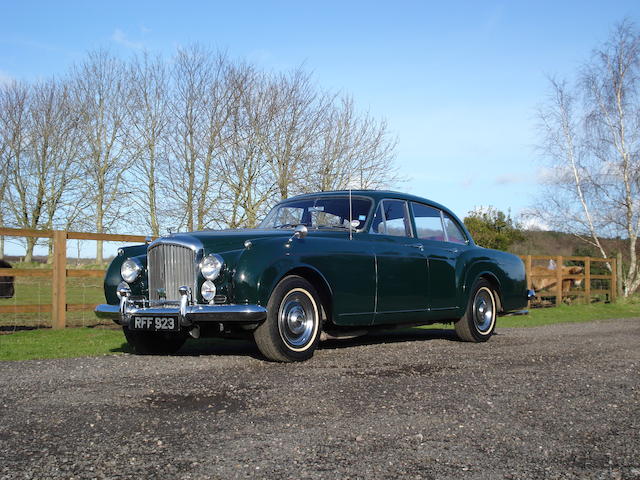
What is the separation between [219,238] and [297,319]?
3.58 feet

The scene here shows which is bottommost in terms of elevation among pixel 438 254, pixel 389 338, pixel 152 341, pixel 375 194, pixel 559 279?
pixel 389 338

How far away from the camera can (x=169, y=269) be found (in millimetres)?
6730

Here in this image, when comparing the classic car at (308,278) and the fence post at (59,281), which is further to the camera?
the fence post at (59,281)

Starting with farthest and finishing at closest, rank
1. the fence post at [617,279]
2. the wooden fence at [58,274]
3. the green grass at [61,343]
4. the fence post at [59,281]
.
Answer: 1. the fence post at [617,279]
2. the fence post at [59,281]
3. the wooden fence at [58,274]
4. the green grass at [61,343]

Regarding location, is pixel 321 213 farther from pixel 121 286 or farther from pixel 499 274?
pixel 499 274

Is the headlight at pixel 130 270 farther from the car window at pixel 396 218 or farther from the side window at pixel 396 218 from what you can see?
the side window at pixel 396 218

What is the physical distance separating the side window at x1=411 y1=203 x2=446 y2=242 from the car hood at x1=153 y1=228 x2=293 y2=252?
7.42ft

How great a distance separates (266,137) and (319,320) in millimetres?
19973

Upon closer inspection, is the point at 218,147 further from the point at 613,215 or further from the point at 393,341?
the point at 393,341

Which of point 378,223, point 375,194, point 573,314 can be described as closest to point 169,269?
point 378,223

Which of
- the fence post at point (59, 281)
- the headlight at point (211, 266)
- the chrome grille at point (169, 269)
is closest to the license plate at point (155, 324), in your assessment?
the chrome grille at point (169, 269)

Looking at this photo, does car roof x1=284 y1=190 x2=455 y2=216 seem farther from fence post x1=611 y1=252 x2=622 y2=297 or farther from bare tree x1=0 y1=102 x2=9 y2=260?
bare tree x1=0 y1=102 x2=9 y2=260

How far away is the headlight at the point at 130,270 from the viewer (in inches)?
280

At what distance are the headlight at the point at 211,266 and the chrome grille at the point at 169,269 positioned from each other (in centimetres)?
18
